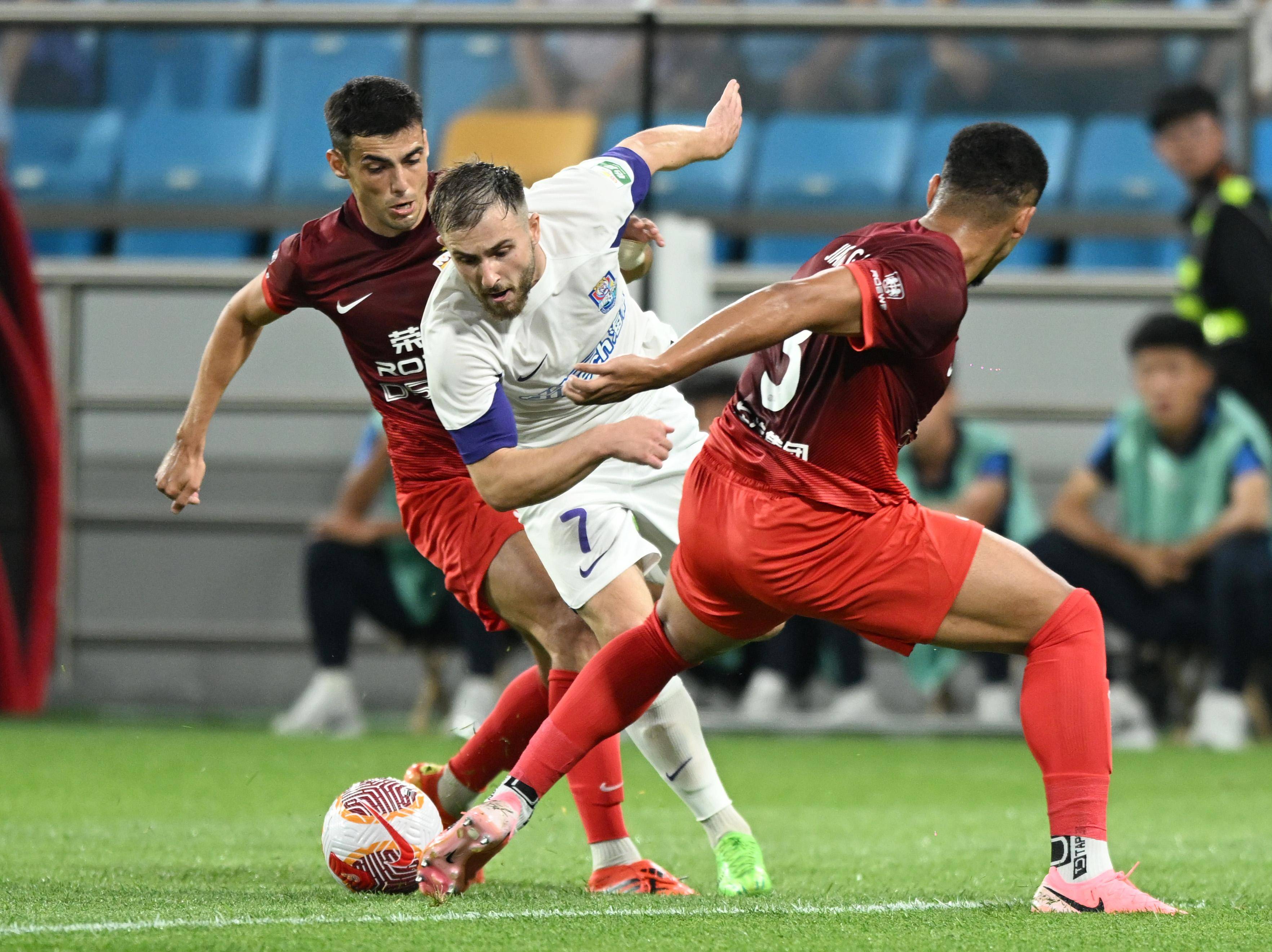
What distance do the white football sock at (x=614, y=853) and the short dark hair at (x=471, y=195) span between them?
4.97 feet

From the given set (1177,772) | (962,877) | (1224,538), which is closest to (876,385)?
(962,877)

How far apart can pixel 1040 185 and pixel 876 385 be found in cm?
54

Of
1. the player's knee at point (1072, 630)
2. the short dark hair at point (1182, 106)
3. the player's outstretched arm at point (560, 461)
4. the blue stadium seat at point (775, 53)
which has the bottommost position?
the player's knee at point (1072, 630)

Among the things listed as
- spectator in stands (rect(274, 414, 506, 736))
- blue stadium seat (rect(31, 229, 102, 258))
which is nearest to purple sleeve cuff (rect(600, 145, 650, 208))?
spectator in stands (rect(274, 414, 506, 736))

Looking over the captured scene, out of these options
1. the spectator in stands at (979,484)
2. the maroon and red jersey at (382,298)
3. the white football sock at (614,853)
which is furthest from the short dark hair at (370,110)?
the spectator in stands at (979,484)

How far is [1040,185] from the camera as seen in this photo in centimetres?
378

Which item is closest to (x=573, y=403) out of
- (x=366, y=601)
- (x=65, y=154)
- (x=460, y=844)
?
(x=460, y=844)

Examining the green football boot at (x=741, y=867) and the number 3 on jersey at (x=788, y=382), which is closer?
the number 3 on jersey at (x=788, y=382)

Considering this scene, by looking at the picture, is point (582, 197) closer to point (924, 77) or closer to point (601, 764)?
point (601, 764)

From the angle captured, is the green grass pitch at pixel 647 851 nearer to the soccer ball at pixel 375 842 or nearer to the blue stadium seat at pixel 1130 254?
the soccer ball at pixel 375 842

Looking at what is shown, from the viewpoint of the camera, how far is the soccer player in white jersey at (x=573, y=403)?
157 inches

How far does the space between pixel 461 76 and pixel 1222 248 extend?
4.15 meters

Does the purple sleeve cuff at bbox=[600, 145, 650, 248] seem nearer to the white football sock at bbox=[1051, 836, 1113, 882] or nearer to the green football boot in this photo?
the green football boot

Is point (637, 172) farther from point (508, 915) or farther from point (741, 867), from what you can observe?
point (508, 915)
